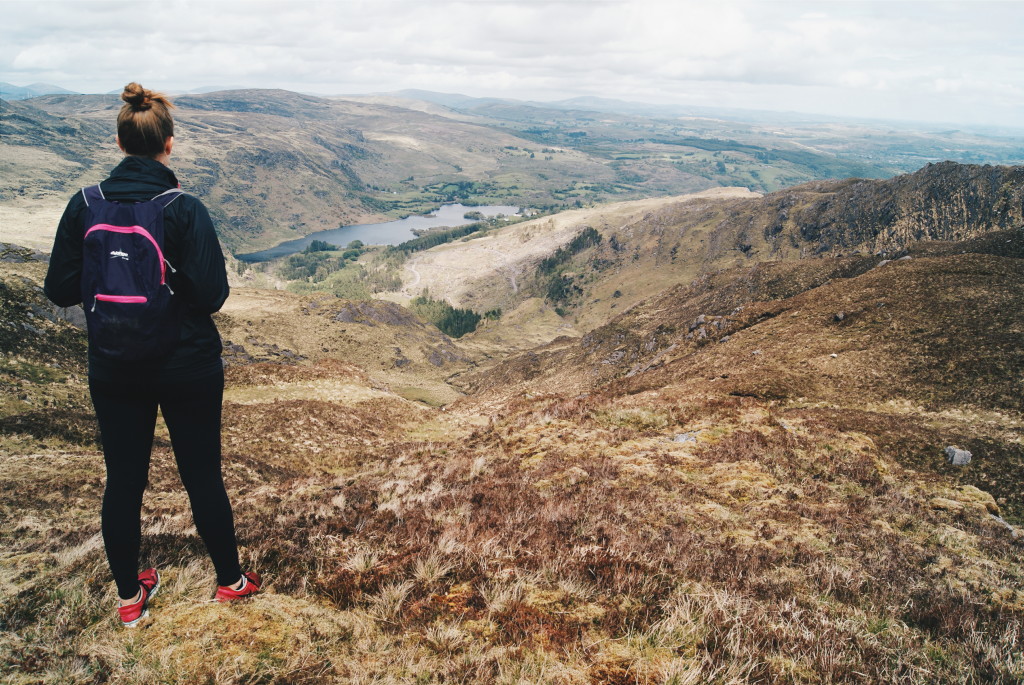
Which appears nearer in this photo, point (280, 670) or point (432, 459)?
point (280, 670)

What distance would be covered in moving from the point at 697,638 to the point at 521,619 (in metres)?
1.76

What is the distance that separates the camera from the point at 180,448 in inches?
185

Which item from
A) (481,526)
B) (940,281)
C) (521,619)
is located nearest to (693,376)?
(940,281)

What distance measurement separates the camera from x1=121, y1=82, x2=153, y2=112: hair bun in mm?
4202

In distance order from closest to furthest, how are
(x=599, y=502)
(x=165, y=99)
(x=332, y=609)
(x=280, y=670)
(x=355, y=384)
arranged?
(x=280, y=670), (x=165, y=99), (x=332, y=609), (x=599, y=502), (x=355, y=384)

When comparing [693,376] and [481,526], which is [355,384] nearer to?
[693,376]

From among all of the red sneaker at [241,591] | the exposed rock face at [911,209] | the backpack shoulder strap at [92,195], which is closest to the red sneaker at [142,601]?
the red sneaker at [241,591]

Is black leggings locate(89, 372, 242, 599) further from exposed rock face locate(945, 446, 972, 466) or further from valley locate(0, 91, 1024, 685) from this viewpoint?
exposed rock face locate(945, 446, 972, 466)

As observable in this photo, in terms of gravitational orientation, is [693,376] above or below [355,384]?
above

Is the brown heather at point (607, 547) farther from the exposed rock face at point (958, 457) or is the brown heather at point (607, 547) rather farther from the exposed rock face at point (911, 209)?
the exposed rock face at point (911, 209)

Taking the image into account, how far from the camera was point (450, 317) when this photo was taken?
589 feet

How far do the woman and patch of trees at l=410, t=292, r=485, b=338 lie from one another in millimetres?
163499

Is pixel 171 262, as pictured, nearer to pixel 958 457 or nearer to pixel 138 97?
pixel 138 97

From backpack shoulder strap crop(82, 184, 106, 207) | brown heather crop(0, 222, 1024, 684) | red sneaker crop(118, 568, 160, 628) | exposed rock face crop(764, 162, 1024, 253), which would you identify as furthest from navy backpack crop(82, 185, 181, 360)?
exposed rock face crop(764, 162, 1024, 253)
